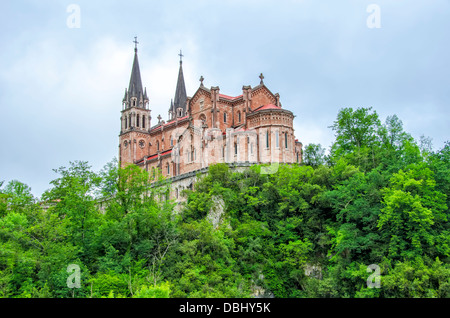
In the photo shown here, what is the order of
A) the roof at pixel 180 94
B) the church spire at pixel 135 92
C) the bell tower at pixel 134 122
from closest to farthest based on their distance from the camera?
the bell tower at pixel 134 122, the church spire at pixel 135 92, the roof at pixel 180 94

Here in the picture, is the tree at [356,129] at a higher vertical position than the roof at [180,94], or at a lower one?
lower

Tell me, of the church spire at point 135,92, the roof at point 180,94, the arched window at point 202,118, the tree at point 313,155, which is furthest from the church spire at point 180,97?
the tree at point 313,155

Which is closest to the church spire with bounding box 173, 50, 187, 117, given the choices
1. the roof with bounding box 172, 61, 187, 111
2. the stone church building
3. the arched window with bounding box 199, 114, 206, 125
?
the roof with bounding box 172, 61, 187, 111

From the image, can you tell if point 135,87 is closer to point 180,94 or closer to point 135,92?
point 135,92

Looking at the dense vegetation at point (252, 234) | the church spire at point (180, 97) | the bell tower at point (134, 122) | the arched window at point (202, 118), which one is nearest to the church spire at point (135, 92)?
the bell tower at point (134, 122)

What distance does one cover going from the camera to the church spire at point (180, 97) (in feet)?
300

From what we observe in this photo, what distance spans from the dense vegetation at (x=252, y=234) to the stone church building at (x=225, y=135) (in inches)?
221

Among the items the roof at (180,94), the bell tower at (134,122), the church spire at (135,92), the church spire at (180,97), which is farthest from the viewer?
the roof at (180,94)

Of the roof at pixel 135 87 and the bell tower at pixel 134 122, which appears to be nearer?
the bell tower at pixel 134 122

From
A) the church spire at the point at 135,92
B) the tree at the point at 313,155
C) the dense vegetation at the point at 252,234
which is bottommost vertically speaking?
the dense vegetation at the point at 252,234

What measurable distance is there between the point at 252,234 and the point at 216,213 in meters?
4.31

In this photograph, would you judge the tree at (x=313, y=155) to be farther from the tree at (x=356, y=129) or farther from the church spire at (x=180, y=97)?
the church spire at (x=180, y=97)

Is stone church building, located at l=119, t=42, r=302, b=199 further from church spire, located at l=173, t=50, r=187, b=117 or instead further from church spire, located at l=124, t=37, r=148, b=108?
church spire, located at l=173, t=50, r=187, b=117
